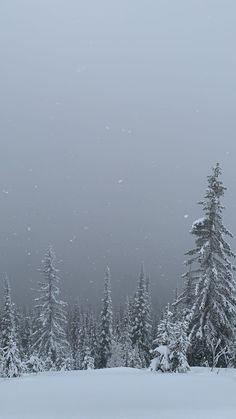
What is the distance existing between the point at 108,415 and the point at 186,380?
3682 millimetres

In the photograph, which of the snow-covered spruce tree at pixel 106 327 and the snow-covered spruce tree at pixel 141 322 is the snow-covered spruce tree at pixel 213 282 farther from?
the snow-covered spruce tree at pixel 106 327

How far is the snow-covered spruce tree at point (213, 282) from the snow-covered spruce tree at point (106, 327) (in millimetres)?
25859

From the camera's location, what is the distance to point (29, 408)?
6.82 meters

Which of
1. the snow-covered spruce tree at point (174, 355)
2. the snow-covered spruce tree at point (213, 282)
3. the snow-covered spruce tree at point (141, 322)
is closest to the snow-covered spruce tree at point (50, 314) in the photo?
the snow-covered spruce tree at point (141, 322)

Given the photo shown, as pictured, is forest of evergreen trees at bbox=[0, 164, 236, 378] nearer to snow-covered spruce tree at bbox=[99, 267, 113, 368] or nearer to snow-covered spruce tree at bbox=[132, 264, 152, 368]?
snow-covered spruce tree at bbox=[132, 264, 152, 368]

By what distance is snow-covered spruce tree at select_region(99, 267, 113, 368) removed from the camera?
153ft

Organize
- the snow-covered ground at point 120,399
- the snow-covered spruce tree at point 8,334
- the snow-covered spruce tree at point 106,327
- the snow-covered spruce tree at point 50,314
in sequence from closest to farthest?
the snow-covered ground at point 120,399, the snow-covered spruce tree at point 8,334, the snow-covered spruce tree at point 50,314, the snow-covered spruce tree at point 106,327

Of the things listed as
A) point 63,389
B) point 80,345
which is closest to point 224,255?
point 63,389

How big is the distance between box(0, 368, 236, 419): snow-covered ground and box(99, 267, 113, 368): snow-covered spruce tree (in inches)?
1484

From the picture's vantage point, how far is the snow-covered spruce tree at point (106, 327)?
46.8 m

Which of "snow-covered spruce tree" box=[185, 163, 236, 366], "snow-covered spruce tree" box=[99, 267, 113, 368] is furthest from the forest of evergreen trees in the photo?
"snow-covered spruce tree" box=[99, 267, 113, 368]

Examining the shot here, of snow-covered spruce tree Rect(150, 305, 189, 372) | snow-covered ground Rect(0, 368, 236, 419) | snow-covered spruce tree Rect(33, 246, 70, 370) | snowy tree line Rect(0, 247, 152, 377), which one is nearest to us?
snow-covered ground Rect(0, 368, 236, 419)

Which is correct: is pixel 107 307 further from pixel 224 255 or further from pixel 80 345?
pixel 224 255

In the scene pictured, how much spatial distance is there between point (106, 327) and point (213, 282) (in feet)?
94.3
